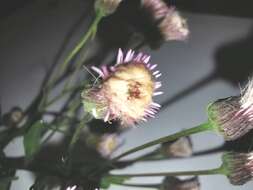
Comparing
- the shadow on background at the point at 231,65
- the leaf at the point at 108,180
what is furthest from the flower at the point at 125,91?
the shadow on background at the point at 231,65

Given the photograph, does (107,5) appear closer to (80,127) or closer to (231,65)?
(80,127)

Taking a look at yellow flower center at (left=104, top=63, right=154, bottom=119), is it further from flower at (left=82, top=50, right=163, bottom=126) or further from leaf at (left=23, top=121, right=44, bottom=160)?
leaf at (left=23, top=121, right=44, bottom=160)

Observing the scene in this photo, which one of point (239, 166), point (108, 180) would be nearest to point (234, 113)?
point (239, 166)

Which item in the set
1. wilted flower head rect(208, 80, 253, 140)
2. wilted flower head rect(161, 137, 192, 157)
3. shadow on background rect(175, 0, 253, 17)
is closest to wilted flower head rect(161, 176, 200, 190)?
wilted flower head rect(161, 137, 192, 157)

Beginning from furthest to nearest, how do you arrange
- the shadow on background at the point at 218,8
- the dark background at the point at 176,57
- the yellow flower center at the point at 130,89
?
the shadow on background at the point at 218,8 → the dark background at the point at 176,57 → the yellow flower center at the point at 130,89

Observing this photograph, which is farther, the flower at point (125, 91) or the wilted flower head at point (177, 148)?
the wilted flower head at point (177, 148)

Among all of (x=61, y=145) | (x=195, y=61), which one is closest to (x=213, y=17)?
(x=195, y=61)

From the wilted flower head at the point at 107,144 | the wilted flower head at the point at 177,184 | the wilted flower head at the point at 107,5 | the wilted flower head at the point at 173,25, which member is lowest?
the wilted flower head at the point at 177,184

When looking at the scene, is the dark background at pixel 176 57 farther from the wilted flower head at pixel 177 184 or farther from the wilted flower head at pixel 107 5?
the wilted flower head at pixel 107 5

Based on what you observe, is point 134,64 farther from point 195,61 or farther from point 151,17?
point 195,61

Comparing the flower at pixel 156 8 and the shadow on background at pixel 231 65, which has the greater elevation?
the shadow on background at pixel 231 65
